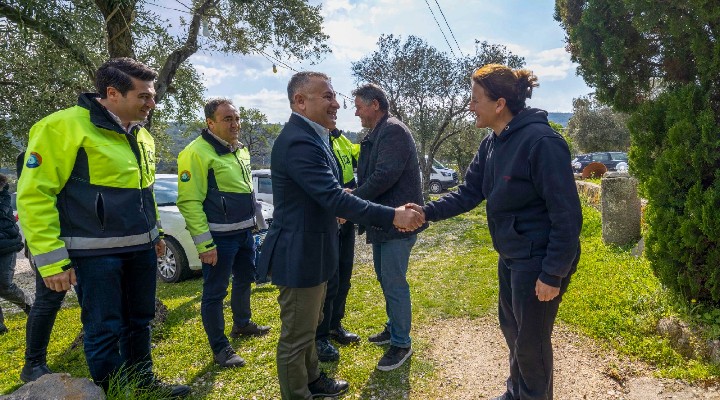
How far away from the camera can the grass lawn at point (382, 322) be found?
3.31m

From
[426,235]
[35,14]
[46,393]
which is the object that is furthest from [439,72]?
[46,393]

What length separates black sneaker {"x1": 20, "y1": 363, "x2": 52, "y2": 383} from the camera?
337 cm

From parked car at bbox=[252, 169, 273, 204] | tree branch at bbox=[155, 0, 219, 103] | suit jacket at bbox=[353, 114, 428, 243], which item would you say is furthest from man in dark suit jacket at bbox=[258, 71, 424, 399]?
parked car at bbox=[252, 169, 273, 204]

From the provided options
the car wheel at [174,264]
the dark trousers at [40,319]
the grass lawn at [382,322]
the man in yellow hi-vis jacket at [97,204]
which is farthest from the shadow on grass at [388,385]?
the car wheel at [174,264]

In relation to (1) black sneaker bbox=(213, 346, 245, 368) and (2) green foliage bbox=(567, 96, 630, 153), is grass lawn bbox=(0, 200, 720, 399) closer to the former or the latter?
(1) black sneaker bbox=(213, 346, 245, 368)

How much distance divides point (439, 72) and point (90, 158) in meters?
19.4

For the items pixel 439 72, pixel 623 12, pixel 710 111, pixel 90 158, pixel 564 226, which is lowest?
pixel 564 226

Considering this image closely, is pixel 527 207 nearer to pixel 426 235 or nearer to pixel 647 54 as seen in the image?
pixel 647 54

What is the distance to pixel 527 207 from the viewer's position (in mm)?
2393

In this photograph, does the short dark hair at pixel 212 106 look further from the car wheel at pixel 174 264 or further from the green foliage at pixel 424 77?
the green foliage at pixel 424 77

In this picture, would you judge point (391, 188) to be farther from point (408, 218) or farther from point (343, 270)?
point (343, 270)

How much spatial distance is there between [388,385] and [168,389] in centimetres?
155

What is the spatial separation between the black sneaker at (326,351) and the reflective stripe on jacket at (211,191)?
1.18 metres

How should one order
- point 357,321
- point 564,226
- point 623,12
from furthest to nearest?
point 357,321, point 623,12, point 564,226
